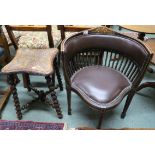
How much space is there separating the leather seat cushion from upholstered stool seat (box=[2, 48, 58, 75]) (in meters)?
0.25

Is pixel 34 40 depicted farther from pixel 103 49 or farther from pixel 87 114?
pixel 87 114

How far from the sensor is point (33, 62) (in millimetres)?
1627

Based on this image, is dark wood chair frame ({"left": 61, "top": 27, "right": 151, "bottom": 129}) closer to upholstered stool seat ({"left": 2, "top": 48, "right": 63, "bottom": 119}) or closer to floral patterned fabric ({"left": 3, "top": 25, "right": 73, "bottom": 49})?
upholstered stool seat ({"left": 2, "top": 48, "right": 63, "bottom": 119})

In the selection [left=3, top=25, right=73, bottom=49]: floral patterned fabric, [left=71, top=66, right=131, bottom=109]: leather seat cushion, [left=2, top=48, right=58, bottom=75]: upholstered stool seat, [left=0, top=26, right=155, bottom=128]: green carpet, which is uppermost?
Answer: [left=3, top=25, right=73, bottom=49]: floral patterned fabric

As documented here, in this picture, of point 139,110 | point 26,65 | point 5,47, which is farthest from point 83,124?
point 5,47

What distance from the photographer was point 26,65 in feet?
5.18

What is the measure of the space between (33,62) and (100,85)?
0.59 m

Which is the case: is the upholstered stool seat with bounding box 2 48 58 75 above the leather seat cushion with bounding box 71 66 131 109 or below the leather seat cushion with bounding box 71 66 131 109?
above

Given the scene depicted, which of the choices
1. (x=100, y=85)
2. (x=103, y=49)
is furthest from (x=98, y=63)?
(x=100, y=85)

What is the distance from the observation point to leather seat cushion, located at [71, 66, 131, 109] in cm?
142

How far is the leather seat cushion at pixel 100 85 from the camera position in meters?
1.42

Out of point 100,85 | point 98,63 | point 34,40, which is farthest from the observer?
point 34,40

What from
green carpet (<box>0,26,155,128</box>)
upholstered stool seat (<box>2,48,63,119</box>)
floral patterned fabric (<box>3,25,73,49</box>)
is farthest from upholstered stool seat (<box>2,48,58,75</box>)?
green carpet (<box>0,26,155,128</box>)
